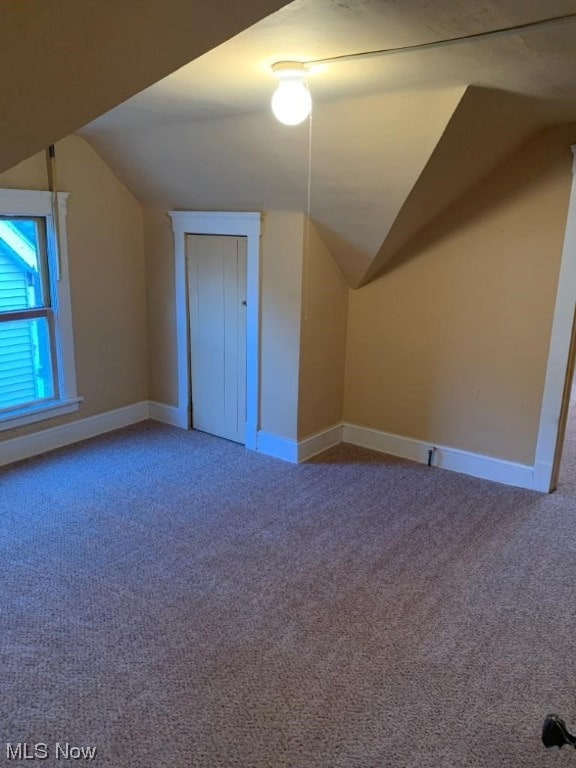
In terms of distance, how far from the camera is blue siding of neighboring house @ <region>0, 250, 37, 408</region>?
3.79 meters

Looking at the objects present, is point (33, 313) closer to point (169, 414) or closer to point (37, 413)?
point (37, 413)

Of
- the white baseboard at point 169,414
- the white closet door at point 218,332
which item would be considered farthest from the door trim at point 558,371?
the white baseboard at point 169,414

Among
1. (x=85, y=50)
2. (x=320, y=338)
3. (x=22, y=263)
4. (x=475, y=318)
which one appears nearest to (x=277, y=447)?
(x=320, y=338)

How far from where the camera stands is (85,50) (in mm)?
1185

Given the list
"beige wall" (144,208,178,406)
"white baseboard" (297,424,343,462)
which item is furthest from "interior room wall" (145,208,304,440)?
"white baseboard" (297,424,343,462)

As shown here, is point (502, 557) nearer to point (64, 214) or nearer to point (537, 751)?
point (537, 751)

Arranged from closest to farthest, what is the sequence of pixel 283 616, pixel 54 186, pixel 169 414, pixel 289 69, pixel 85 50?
pixel 85 50 < pixel 289 69 < pixel 283 616 < pixel 54 186 < pixel 169 414

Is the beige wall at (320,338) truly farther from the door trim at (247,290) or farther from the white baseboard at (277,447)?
the door trim at (247,290)

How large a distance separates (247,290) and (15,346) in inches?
Result: 62.4

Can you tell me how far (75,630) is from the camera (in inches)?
92.7

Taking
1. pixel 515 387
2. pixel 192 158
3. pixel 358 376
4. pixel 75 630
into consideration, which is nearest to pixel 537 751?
pixel 75 630

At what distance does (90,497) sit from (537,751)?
257 cm

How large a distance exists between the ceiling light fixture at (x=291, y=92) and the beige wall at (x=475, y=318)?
156cm

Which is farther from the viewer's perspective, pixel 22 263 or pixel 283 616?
pixel 22 263
